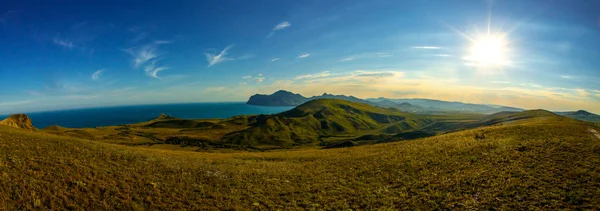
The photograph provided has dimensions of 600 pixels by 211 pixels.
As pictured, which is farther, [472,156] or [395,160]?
[395,160]

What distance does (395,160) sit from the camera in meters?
31.3

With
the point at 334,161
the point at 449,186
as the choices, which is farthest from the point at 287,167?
the point at 449,186

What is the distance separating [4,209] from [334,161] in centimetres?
3077

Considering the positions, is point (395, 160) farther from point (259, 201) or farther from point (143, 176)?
point (143, 176)

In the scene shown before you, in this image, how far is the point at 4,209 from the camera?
13.7 meters

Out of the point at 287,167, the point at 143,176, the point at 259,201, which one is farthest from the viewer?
the point at 287,167

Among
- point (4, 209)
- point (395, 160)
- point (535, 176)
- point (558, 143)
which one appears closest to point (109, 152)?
point (4, 209)

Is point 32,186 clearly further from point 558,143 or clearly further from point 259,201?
point 558,143

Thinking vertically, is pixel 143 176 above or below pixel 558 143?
below

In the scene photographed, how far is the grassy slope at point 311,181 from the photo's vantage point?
16516 millimetres

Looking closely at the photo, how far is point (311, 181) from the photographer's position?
82.2 ft

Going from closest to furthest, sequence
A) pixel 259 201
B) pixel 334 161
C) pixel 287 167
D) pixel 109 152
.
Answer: pixel 259 201 → pixel 109 152 → pixel 287 167 → pixel 334 161

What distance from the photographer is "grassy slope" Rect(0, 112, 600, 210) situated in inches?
650

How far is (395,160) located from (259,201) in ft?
65.1
